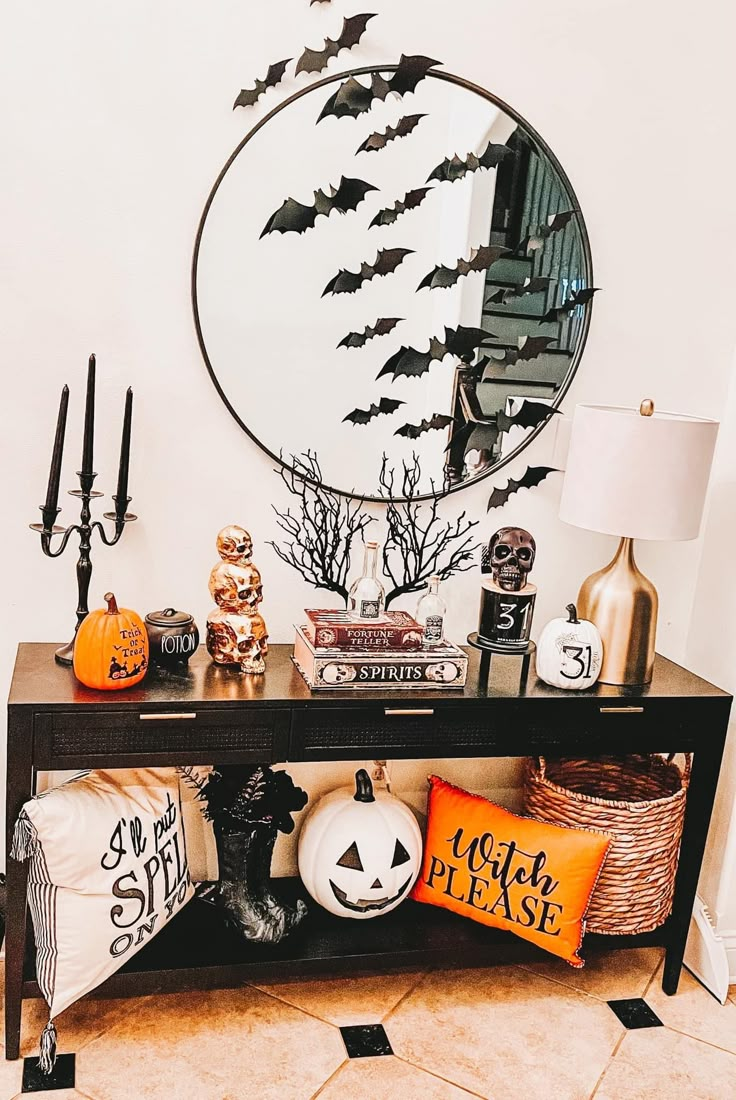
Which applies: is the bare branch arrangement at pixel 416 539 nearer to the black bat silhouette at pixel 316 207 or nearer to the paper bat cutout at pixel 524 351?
the paper bat cutout at pixel 524 351

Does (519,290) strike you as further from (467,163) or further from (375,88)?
(375,88)

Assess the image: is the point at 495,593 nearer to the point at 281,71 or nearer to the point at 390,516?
the point at 390,516

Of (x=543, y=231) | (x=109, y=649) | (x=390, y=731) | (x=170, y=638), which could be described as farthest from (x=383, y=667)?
(x=543, y=231)

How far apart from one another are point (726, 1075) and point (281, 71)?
2.31m

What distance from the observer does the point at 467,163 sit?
2.21 meters

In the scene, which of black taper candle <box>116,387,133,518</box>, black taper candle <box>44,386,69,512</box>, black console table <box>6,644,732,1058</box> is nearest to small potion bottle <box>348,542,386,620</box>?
black console table <box>6,644,732,1058</box>

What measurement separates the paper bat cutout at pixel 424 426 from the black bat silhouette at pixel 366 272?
1.09 feet

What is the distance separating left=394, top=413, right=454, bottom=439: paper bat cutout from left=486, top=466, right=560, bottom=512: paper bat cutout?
8.7 inches

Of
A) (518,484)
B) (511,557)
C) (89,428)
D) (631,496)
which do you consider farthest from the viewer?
(518,484)

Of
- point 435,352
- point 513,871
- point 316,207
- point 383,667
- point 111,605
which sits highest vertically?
point 316,207

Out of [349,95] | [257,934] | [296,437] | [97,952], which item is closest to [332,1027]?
[257,934]

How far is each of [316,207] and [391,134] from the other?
23cm

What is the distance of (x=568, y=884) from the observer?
2.24 metres

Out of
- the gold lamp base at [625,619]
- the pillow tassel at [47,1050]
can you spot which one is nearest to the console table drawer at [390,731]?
the gold lamp base at [625,619]
